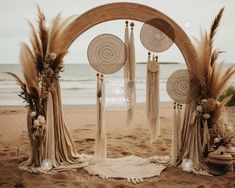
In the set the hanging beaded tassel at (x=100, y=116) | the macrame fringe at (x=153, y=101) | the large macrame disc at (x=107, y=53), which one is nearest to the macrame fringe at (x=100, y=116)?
the hanging beaded tassel at (x=100, y=116)

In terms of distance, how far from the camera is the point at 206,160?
11.1 ft

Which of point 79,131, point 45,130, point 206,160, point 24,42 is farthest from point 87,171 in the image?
point 24,42

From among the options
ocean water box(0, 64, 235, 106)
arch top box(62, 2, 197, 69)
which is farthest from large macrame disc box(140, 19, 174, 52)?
ocean water box(0, 64, 235, 106)

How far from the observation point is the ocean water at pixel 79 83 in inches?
148

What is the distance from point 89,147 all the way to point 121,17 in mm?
1526

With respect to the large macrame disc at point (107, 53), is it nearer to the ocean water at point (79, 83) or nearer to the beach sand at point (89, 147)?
the ocean water at point (79, 83)

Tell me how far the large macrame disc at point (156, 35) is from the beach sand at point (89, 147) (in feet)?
2.83

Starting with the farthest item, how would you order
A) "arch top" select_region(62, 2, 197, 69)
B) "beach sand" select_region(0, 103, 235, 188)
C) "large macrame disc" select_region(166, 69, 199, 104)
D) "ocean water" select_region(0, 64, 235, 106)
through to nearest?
A: "ocean water" select_region(0, 64, 235, 106) < "large macrame disc" select_region(166, 69, 199, 104) < "arch top" select_region(62, 2, 197, 69) < "beach sand" select_region(0, 103, 235, 188)

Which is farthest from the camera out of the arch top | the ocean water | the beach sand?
the ocean water

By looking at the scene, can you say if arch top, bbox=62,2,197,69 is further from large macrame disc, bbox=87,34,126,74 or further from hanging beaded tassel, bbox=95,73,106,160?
hanging beaded tassel, bbox=95,73,106,160

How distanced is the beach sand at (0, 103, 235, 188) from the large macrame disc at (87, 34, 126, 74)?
0.64 meters

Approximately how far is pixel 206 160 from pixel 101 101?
1.23 m

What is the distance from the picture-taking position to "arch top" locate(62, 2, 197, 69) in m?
3.37

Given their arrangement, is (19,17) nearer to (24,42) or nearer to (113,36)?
(24,42)
